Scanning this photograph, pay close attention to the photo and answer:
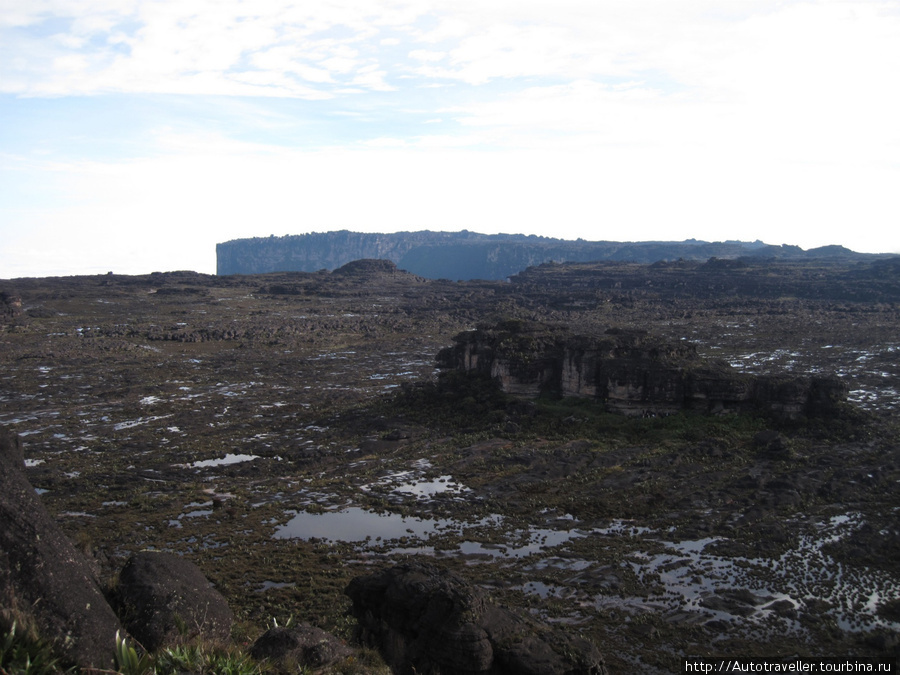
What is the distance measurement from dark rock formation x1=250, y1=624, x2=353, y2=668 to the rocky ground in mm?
3239

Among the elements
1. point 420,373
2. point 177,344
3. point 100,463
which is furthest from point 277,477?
point 177,344

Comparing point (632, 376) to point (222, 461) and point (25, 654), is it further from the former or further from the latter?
point (25, 654)

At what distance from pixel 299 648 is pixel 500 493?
18.0m

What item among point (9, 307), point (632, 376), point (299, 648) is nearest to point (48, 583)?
point (299, 648)

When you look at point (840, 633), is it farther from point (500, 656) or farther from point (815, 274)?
point (815, 274)

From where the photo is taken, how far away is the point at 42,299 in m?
113

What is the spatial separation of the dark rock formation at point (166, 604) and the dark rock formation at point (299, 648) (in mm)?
998

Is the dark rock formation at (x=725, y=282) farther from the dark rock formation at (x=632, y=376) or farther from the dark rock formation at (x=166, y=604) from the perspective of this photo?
the dark rock formation at (x=166, y=604)

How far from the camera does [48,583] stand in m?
9.80

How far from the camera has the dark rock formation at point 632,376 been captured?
121 ft

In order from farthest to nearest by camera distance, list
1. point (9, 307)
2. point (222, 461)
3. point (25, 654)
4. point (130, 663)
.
A: point (9, 307) < point (222, 461) < point (130, 663) < point (25, 654)

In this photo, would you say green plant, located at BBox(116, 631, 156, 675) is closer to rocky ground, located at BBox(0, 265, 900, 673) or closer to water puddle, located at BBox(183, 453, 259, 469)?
rocky ground, located at BBox(0, 265, 900, 673)

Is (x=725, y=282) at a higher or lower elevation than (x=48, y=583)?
higher

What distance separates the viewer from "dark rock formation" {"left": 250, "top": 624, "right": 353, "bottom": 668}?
1127 cm
